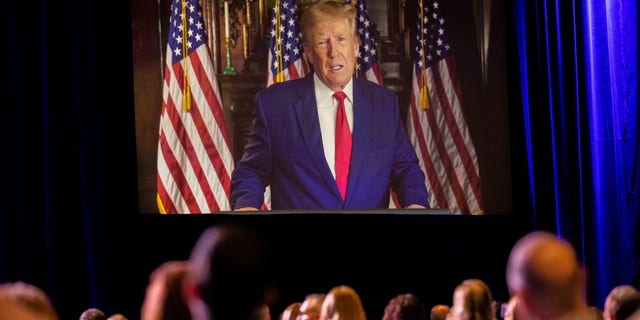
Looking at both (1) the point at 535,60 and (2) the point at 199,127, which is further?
(2) the point at 199,127

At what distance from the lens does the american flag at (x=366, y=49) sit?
387 inches

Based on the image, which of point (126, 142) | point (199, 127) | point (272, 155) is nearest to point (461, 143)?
point (272, 155)

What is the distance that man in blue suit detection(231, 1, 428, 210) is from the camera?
9805 millimetres

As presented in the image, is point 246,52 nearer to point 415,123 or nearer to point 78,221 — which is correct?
point 415,123

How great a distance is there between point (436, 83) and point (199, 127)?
8.51 ft

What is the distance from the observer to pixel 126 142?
404 inches

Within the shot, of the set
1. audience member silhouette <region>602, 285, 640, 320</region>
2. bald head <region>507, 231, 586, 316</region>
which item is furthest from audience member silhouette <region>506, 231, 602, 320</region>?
audience member silhouette <region>602, 285, 640, 320</region>

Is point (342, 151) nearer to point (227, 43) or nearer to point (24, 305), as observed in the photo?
point (227, 43)

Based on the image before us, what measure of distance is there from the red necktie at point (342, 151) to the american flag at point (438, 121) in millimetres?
673

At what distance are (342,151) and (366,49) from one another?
111 centimetres

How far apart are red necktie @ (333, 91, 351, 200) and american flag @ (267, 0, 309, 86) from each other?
0.67 meters

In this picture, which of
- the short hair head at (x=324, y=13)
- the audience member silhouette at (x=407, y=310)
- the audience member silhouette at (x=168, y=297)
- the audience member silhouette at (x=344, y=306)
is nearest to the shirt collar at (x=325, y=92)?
the short hair head at (x=324, y=13)

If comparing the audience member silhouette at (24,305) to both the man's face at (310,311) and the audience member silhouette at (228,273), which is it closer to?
the audience member silhouette at (228,273)

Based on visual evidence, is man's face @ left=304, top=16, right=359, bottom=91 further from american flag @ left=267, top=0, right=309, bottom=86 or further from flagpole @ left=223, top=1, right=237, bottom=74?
flagpole @ left=223, top=1, right=237, bottom=74
